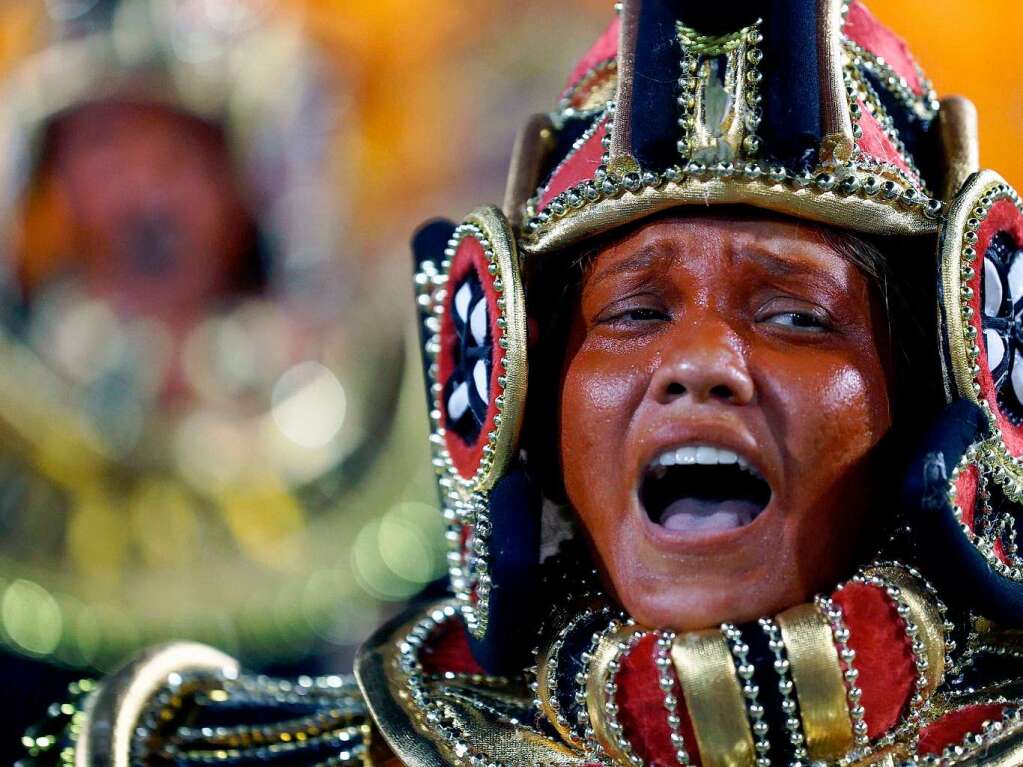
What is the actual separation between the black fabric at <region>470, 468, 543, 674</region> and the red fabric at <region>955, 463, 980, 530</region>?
0.47m

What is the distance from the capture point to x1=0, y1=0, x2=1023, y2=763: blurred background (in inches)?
157

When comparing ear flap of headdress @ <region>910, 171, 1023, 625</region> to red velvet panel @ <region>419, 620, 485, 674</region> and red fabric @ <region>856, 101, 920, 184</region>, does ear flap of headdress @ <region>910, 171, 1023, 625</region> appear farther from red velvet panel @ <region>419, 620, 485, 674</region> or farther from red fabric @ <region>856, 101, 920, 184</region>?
red velvet panel @ <region>419, 620, 485, 674</region>

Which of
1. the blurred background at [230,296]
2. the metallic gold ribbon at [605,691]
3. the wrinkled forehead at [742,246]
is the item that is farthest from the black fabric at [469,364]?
the blurred background at [230,296]

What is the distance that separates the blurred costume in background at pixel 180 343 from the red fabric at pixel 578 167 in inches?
89.2

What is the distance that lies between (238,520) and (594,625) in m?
2.59

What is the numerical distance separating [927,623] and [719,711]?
9.7 inches

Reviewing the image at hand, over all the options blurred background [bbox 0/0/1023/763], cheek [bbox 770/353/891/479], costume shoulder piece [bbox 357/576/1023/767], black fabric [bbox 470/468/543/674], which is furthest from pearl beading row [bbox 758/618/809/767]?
blurred background [bbox 0/0/1023/763]

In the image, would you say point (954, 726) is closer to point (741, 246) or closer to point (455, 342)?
point (741, 246)

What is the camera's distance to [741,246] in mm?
1640

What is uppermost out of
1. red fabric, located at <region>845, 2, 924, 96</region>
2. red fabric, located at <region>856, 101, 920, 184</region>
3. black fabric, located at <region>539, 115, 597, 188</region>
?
red fabric, located at <region>845, 2, 924, 96</region>

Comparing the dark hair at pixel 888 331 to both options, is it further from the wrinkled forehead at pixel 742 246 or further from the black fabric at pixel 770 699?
the black fabric at pixel 770 699

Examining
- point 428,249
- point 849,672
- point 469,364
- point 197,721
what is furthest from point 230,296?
point 849,672

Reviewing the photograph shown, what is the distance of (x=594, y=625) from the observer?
1688mm

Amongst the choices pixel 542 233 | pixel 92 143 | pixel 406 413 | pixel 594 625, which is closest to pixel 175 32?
pixel 92 143
